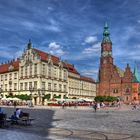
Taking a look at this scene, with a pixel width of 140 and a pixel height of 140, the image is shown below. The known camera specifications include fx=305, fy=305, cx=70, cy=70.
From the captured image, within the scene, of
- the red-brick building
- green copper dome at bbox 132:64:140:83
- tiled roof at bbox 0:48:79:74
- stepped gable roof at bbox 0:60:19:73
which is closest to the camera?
tiled roof at bbox 0:48:79:74

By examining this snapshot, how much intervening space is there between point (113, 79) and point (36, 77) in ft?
144

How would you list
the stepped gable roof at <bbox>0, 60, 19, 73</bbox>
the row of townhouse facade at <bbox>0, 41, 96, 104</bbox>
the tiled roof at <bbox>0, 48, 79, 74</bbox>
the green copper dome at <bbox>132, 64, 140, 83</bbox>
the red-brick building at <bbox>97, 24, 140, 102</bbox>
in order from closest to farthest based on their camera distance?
the row of townhouse facade at <bbox>0, 41, 96, 104</bbox> → the tiled roof at <bbox>0, 48, 79, 74</bbox> → the stepped gable roof at <bbox>0, 60, 19, 73</bbox> → the red-brick building at <bbox>97, 24, 140, 102</bbox> → the green copper dome at <bbox>132, 64, 140, 83</bbox>

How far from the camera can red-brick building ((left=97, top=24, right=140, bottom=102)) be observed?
117 m

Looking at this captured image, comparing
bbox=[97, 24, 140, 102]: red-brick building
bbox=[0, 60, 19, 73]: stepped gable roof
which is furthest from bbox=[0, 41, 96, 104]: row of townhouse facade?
bbox=[97, 24, 140, 102]: red-brick building

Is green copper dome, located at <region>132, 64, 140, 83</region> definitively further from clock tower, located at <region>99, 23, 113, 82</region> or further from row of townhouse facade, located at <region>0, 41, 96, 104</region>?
row of townhouse facade, located at <region>0, 41, 96, 104</region>

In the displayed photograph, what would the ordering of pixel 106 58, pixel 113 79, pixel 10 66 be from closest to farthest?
pixel 10 66
pixel 113 79
pixel 106 58

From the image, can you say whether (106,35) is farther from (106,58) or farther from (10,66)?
(10,66)

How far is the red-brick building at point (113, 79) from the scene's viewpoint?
117375mm

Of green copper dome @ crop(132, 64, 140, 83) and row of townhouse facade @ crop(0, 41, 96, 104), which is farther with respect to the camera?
green copper dome @ crop(132, 64, 140, 83)

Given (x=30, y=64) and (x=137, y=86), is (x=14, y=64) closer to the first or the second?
(x=30, y=64)

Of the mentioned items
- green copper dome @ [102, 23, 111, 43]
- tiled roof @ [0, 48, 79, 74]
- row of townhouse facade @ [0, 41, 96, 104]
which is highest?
green copper dome @ [102, 23, 111, 43]

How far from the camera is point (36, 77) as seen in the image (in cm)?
8662

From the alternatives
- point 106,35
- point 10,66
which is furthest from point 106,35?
point 10,66

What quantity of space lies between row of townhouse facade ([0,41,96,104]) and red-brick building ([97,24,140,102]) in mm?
19909
